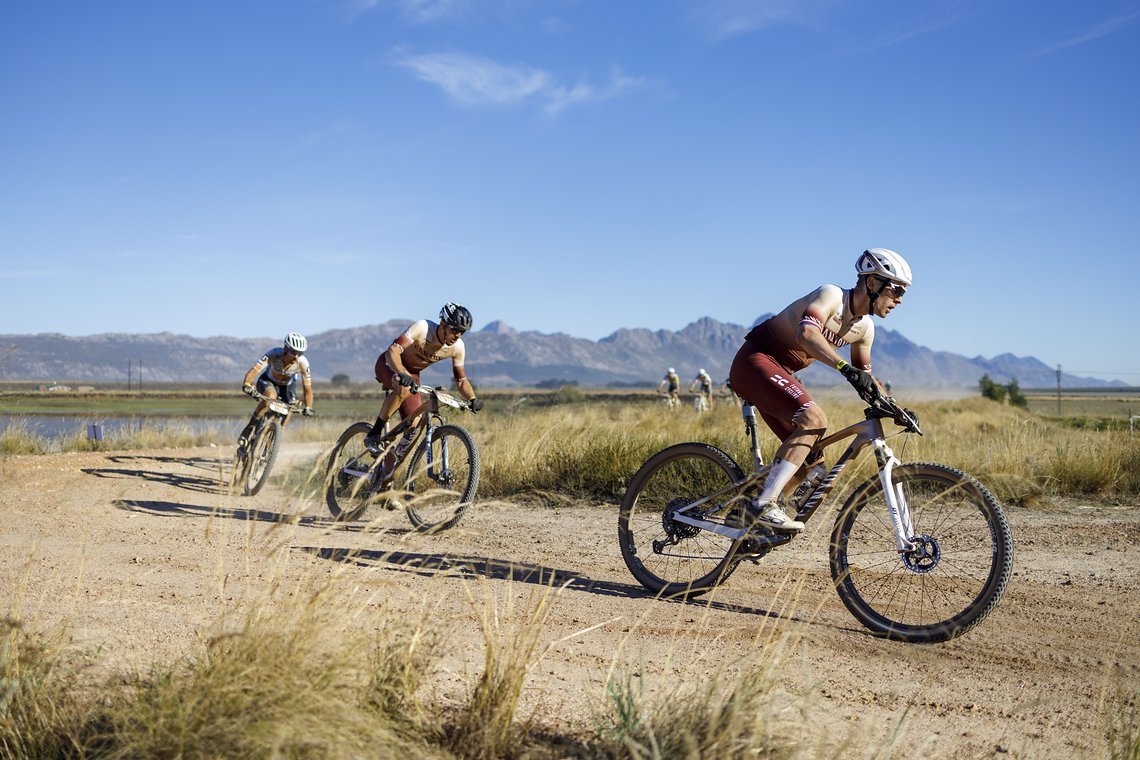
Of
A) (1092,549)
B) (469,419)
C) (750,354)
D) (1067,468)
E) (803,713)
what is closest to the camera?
(803,713)

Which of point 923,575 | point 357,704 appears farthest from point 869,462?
point 357,704

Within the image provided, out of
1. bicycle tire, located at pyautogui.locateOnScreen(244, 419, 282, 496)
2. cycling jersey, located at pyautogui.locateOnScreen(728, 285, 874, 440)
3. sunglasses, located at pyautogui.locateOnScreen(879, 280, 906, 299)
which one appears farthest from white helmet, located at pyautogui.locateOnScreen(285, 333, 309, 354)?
sunglasses, located at pyautogui.locateOnScreen(879, 280, 906, 299)

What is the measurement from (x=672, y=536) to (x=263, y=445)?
774cm

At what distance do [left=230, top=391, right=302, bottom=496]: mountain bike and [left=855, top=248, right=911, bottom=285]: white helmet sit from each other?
8725 mm

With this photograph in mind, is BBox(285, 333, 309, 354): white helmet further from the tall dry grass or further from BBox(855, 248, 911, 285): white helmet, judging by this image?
BBox(855, 248, 911, 285): white helmet

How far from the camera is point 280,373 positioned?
13.4 m

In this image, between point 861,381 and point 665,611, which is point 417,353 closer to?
point 665,611

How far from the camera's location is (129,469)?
14.6 m

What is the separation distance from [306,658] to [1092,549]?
719 cm

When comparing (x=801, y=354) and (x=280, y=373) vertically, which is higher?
(x=801, y=354)

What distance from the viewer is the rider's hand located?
5421 millimetres

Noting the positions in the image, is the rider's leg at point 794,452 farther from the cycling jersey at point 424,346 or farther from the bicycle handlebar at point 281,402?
the bicycle handlebar at point 281,402

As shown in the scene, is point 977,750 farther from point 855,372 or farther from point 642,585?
point 642,585

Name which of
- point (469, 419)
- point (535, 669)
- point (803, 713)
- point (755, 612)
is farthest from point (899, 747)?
point (469, 419)
